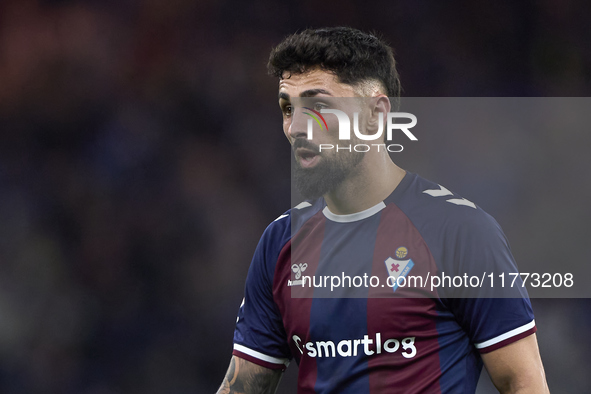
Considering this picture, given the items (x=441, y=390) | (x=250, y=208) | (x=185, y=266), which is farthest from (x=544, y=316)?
(x=441, y=390)

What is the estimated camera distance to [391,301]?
1.96 m

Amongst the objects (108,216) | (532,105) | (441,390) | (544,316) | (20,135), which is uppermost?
(532,105)

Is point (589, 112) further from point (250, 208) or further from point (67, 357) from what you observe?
point (67, 357)

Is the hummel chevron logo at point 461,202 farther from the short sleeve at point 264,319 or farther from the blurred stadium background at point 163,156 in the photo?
the blurred stadium background at point 163,156

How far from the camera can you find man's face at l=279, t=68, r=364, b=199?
2100 millimetres

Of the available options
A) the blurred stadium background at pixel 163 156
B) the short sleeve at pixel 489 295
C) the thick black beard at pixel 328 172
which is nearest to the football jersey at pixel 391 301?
the short sleeve at pixel 489 295

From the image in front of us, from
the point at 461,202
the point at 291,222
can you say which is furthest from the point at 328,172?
the point at 461,202

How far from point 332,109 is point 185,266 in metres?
3.04

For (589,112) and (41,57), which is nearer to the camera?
(589,112)

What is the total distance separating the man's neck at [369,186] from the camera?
2.16 m

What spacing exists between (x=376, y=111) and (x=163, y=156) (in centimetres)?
306

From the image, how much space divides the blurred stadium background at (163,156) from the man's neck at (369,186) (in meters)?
2.62

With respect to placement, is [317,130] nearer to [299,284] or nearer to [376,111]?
[376,111]

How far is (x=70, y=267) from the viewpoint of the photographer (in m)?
4.87
